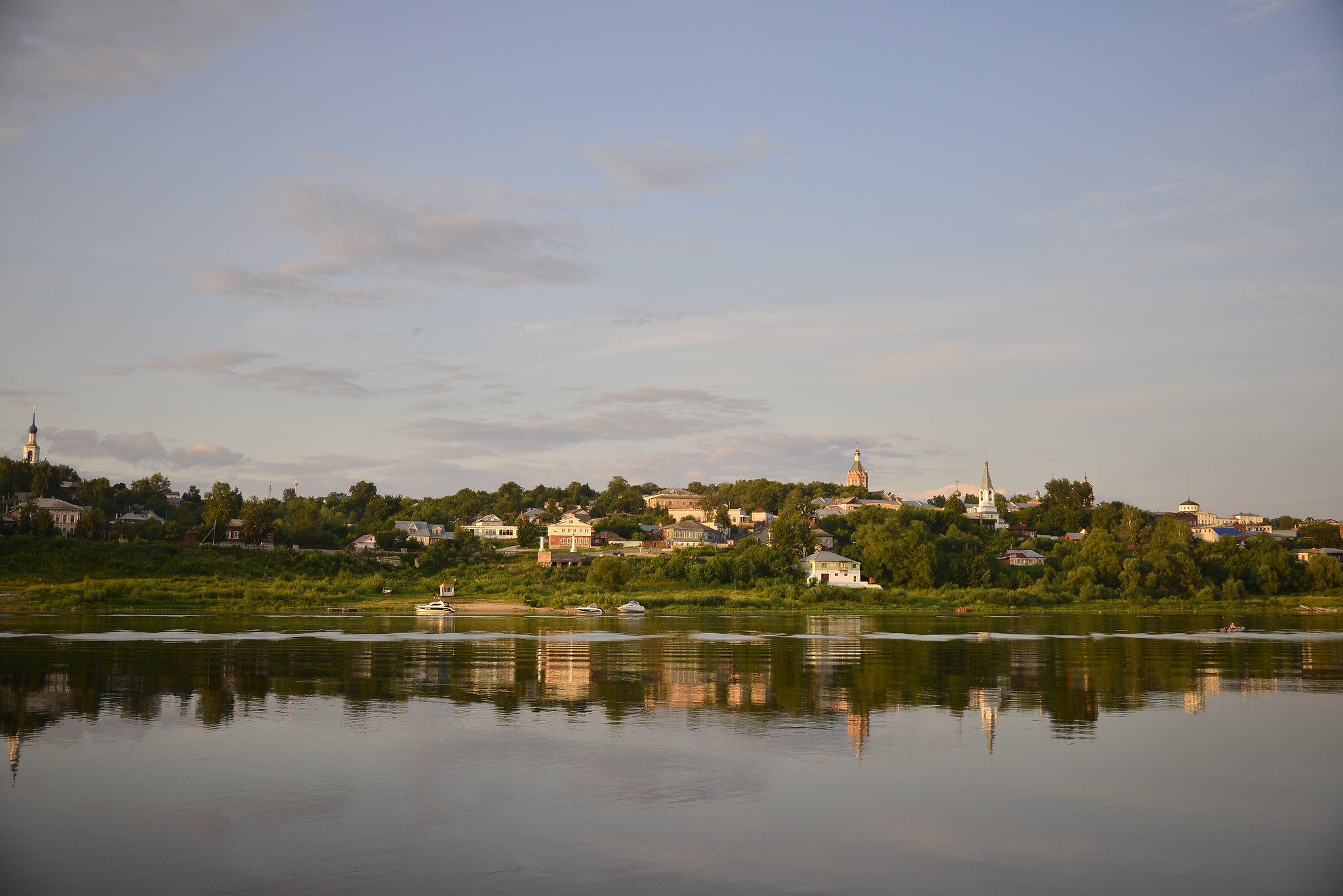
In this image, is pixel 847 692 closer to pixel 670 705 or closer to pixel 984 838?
pixel 670 705

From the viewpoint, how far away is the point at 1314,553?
115750mm

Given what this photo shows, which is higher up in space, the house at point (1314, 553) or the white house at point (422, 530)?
the white house at point (422, 530)

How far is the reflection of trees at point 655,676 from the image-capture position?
83.9ft

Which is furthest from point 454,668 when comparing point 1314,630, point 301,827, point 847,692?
point 1314,630

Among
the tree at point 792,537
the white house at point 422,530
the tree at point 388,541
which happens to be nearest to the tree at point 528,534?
the white house at point 422,530

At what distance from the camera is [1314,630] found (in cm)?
6206

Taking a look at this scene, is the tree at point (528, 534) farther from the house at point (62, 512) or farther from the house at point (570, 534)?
the house at point (62, 512)

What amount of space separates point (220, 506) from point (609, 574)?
163ft

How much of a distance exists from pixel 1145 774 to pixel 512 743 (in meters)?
12.3

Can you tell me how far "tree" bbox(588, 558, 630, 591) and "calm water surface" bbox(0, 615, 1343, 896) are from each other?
54.9 m

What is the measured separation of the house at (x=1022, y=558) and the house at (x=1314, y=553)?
2664cm

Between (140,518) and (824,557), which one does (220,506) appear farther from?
(824,557)

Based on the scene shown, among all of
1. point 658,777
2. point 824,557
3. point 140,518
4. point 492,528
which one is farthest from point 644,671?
point 492,528

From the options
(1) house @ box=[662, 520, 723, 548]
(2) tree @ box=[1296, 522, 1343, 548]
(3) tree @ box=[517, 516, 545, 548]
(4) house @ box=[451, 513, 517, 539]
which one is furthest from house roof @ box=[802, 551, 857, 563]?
(2) tree @ box=[1296, 522, 1343, 548]
